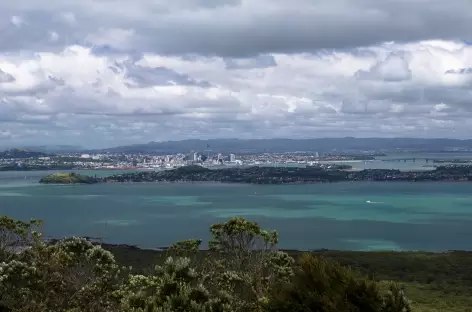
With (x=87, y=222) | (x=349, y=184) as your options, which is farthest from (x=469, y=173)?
(x=87, y=222)

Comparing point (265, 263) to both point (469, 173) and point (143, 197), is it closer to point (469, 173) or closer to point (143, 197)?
point (143, 197)

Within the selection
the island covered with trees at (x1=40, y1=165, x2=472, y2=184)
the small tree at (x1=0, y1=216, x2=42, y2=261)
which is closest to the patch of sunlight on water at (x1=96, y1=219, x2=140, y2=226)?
the small tree at (x1=0, y1=216, x2=42, y2=261)

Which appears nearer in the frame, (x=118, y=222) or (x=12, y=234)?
(x=12, y=234)

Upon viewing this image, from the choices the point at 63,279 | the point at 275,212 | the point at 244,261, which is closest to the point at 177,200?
the point at 275,212

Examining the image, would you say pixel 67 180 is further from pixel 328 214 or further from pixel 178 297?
pixel 178 297

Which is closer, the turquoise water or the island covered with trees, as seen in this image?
the turquoise water

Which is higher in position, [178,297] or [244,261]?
[178,297]

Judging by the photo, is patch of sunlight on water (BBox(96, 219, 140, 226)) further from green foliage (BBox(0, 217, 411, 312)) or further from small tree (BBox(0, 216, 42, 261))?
small tree (BBox(0, 216, 42, 261))
